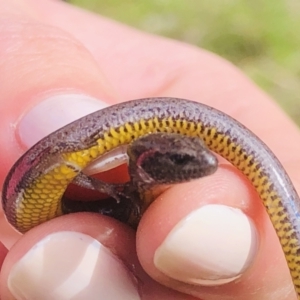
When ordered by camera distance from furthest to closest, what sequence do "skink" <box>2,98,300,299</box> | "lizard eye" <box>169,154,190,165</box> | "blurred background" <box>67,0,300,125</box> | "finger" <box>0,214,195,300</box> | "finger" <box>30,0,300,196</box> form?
1. "blurred background" <box>67,0,300,125</box>
2. "finger" <box>30,0,300,196</box>
3. "finger" <box>0,214,195,300</box>
4. "skink" <box>2,98,300,299</box>
5. "lizard eye" <box>169,154,190,165</box>

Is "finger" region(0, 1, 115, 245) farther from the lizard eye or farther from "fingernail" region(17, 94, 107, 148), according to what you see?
the lizard eye

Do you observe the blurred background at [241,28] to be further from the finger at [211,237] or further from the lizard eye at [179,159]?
the lizard eye at [179,159]

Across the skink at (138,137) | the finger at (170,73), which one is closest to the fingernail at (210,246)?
the skink at (138,137)

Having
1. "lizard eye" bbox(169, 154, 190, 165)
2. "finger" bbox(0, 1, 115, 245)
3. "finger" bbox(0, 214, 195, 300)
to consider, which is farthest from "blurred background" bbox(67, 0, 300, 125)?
"lizard eye" bbox(169, 154, 190, 165)

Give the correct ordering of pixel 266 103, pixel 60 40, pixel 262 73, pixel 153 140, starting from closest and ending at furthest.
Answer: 1. pixel 153 140
2. pixel 60 40
3. pixel 266 103
4. pixel 262 73

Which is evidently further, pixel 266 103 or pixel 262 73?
pixel 262 73

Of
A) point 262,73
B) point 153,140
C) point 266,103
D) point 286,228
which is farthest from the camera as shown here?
point 262,73

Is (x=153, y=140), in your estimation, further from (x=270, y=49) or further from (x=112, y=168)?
(x=270, y=49)

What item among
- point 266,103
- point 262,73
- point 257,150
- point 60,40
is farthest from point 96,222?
point 262,73
